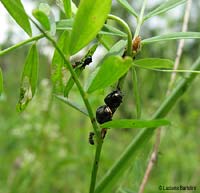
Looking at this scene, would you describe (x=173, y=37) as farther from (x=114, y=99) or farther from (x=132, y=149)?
(x=132, y=149)

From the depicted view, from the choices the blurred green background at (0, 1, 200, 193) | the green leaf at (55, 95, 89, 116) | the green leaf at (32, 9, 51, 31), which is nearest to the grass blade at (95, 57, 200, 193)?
the green leaf at (55, 95, 89, 116)

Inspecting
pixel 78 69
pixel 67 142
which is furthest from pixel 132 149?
pixel 67 142

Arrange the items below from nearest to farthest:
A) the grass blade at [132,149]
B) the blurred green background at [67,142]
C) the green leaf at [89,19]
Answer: the green leaf at [89,19] → the grass blade at [132,149] → the blurred green background at [67,142]

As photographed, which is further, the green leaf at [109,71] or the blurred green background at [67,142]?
the blurred green background at [67,142]

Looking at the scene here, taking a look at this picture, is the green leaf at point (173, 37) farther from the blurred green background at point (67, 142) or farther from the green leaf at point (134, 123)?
the blurred green background at point (67, 142)

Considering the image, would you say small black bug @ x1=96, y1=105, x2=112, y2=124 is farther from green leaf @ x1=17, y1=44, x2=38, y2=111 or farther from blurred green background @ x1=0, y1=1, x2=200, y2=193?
blurred green background @ x1=0, y1=1, x2=200, y2=193

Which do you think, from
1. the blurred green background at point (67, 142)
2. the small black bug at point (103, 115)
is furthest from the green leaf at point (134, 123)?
the blurred green background at point (67, 142)

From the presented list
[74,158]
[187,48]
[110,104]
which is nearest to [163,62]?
[110,104]
